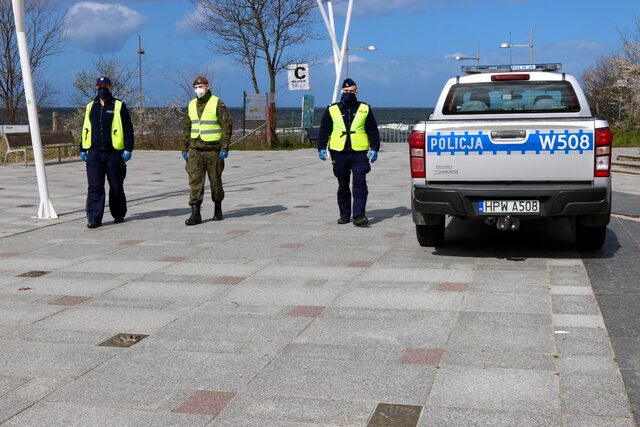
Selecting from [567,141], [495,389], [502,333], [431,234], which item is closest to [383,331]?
[502,333]

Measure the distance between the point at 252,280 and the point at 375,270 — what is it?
1.11m

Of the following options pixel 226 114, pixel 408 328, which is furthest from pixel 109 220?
pixel 408 328

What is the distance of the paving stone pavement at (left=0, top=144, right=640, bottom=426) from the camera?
13.9 feet

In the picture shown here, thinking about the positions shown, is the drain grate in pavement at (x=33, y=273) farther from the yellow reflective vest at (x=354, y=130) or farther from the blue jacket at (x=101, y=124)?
the yellow reflective vest at (x=354, y=130)

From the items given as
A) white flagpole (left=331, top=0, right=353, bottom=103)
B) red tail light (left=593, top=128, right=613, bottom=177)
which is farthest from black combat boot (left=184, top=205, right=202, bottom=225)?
white flagpole (left=331, top=0, right=353, bottom=103)

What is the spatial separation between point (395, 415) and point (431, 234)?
15.9 feet

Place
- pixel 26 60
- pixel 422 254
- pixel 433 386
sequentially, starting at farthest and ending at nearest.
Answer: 1. pixel 26 60
2. pixel 422 254
3. pixel 433 386

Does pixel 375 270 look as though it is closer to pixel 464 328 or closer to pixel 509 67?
pixel 464 328

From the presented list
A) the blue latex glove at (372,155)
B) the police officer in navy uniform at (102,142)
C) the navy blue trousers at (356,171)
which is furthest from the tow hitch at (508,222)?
the police officer in navy uniform at (102,142)

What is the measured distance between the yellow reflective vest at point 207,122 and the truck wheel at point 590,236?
4663 millimetres

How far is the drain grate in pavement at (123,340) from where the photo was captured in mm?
5414

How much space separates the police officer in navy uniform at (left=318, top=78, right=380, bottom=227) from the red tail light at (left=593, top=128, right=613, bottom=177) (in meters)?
3.32

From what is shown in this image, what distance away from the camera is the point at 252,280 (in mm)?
7402

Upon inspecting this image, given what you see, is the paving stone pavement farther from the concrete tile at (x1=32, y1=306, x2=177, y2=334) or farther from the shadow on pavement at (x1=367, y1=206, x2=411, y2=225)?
the shadow on pavement at (x1=367, y1=206, x2=411, y2=225)
